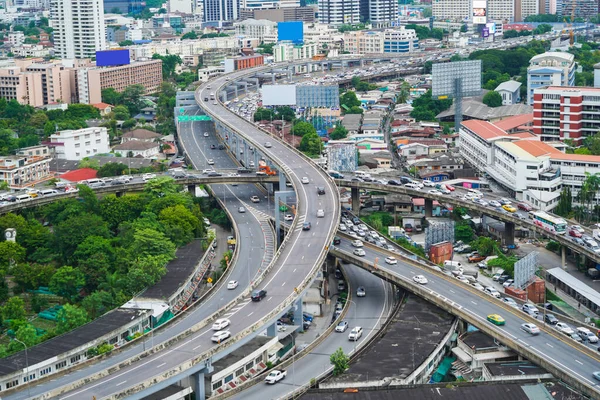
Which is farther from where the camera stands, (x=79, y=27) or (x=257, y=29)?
(x=257, y=29)

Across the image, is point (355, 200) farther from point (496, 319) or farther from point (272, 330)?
point (496, 319)

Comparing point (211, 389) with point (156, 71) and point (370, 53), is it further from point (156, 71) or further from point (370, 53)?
point (370, 53)

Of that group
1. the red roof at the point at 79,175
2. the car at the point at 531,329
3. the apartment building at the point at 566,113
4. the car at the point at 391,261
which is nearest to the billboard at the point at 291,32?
the apartment building at the point at 566,113

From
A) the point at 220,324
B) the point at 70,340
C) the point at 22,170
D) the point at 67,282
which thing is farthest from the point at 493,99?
the point at 70,340

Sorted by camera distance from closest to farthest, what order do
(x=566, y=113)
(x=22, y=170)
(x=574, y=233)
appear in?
(x=574, y=233) → (x=22, y=170) → (x=566, y=113)

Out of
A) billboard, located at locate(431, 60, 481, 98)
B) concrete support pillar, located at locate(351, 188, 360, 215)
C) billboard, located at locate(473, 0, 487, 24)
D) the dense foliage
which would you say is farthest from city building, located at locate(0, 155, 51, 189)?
billboard, located at locate(473, 0, 487, 24)

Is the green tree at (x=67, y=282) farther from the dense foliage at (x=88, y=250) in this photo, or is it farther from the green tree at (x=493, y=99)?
the green tree at (x=493, y=99)

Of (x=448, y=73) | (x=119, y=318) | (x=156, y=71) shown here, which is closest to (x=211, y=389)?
(x=119, y=318)
